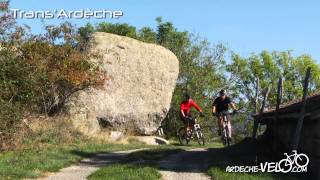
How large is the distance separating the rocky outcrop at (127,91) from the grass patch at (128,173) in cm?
1145

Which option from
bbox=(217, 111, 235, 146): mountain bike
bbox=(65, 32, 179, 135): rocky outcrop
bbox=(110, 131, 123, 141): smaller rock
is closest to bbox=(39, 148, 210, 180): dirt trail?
bbox=(217, 111, 235, 146): mountain bike

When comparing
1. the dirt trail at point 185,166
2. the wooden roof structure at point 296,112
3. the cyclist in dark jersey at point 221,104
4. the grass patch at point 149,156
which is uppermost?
the cyclist in dark jersey at point 221,104

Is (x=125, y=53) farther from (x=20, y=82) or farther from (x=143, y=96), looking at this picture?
(x=20, y=82)

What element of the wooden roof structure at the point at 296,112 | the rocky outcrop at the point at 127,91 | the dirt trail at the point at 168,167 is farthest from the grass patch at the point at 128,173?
the rocky outcrop at the point at 127,91

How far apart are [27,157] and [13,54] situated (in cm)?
539

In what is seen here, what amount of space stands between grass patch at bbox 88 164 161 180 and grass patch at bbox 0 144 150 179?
52.2 inches

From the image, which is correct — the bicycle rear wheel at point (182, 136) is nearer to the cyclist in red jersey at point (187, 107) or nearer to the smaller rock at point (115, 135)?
the cyclist in red jersey at point (187, 107)

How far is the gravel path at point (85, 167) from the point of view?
1134 centimetres

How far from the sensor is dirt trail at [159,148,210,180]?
11.3 m

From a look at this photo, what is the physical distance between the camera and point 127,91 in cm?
2609

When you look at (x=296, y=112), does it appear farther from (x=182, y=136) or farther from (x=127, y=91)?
(x=127, y=91)

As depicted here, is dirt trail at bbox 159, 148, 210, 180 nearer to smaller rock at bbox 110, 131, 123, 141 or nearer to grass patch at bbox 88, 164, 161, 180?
grass patch at bbox 88, 164, 161, 180

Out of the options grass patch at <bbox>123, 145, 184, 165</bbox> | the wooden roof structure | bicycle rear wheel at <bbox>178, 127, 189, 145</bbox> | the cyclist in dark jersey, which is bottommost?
grass patch at <bbox>123, 145, 184, 165</bbox>

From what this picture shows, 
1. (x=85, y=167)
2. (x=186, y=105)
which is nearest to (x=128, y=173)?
(x=85, y=167)
